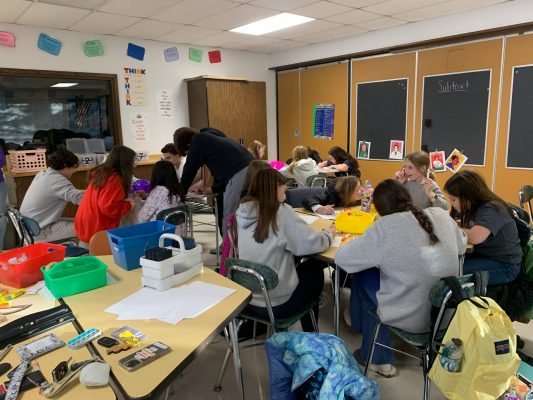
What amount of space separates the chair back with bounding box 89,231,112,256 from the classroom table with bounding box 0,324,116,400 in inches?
44.7

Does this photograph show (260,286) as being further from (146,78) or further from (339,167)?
(146,78)

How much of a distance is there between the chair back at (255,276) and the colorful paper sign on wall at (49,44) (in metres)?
4.34

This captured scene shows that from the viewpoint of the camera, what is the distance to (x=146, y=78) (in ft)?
19.0

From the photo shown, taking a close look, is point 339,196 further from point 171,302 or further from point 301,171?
point 171,302

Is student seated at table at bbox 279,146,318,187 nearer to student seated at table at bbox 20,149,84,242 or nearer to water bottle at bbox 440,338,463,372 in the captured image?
student seated at table at bbox 20,149,84,242

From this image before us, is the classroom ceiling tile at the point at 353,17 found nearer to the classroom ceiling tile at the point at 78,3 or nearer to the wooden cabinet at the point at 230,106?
the wooden cabinet at the point at 230,106

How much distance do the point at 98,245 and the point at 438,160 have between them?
4.33m

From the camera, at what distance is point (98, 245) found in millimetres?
2525

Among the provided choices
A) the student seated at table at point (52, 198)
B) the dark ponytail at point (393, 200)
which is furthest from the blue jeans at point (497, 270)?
the student seated at table at point (52, 198)

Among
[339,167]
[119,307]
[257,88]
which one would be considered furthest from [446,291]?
[257,88]

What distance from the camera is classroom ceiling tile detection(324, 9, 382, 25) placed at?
459 centimetres

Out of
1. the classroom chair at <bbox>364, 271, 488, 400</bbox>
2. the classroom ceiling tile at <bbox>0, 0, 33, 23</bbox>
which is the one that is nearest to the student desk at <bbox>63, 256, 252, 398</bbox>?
the classroom chair at <bbox>364, 271, 488, 400</bbox>

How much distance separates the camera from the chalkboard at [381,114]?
5488 mm

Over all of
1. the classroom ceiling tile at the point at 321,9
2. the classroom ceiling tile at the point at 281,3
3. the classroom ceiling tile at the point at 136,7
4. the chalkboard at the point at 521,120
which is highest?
the classroom ceiling tile at the point at 321,9
